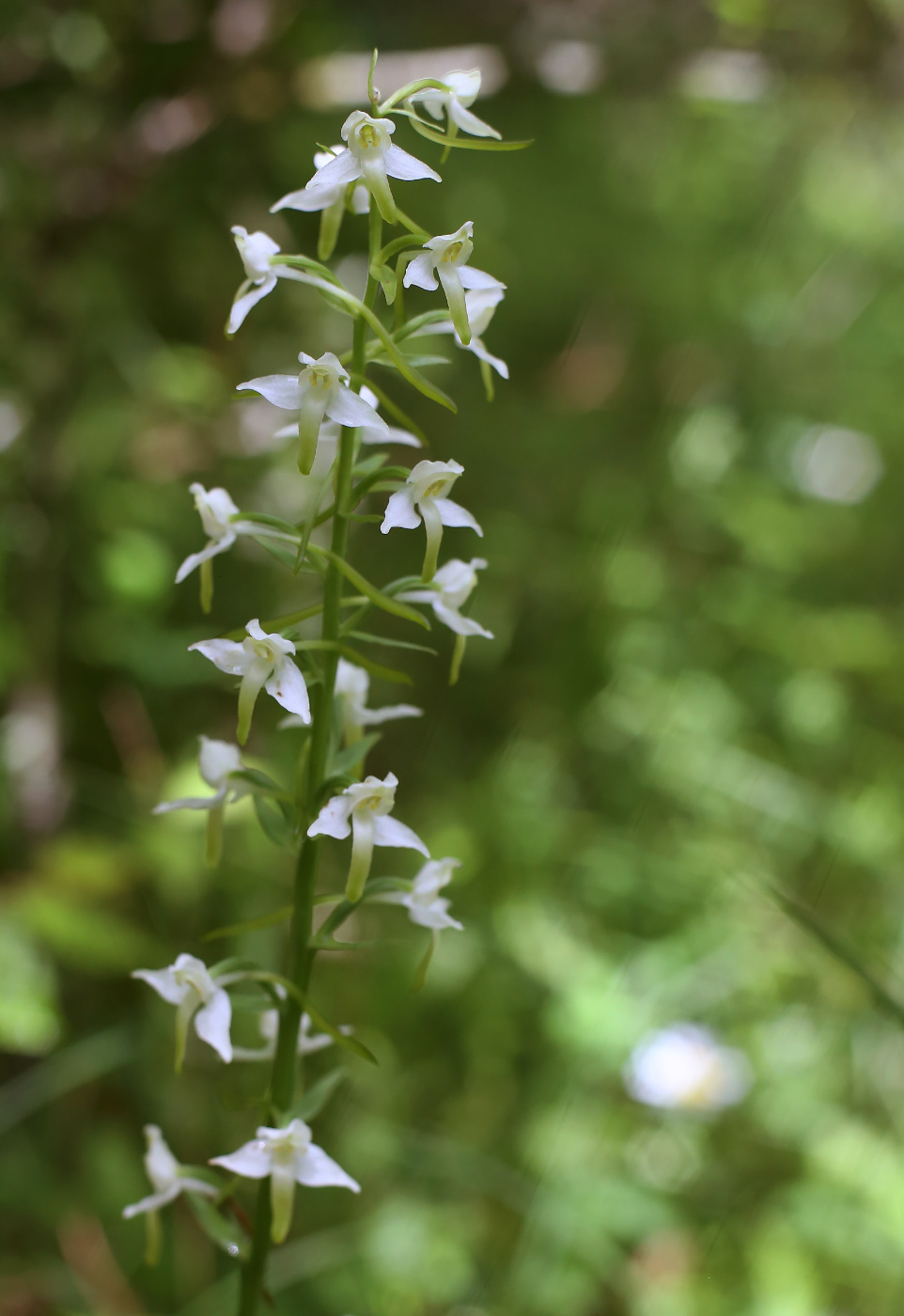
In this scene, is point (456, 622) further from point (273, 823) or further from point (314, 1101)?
point (314, 1101)

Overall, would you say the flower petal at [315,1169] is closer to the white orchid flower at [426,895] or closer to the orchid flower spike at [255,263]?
the white orchid flower at [426,895]

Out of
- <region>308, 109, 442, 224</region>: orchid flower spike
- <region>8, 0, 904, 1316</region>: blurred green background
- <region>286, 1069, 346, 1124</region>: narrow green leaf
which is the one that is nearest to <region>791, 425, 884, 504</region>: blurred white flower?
<region>8, 0, 904, 1316</region>: blurred green background

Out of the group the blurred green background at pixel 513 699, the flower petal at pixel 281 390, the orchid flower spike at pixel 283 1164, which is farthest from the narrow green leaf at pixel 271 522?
the blurred green background at pixel 513 699

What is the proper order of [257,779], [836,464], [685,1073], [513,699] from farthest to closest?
[836,464], [513,699], [685,1073], [257,779]

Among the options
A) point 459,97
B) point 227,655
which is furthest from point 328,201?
point 227,655

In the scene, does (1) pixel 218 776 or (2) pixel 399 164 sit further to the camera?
(1) pixel 218 776

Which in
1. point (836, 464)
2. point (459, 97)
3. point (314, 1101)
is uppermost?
point (459, 97)
